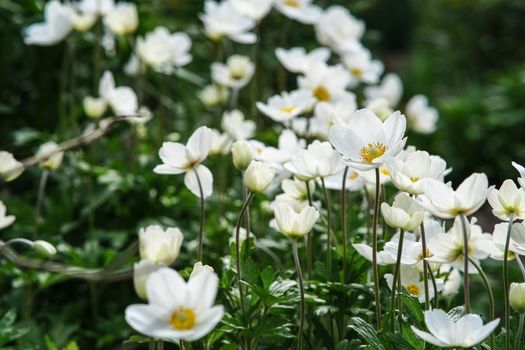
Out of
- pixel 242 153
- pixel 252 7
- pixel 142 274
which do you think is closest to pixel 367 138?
pixel 242 153

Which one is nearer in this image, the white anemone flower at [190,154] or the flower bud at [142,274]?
the flower bud at [142,274]

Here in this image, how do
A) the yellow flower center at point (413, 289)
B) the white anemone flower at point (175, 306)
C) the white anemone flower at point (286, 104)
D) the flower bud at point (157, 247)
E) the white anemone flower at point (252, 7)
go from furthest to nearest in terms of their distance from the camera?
1. the white anemone flower at point (252, 7)
2. the white anemone flower at point (286, 104)
3. the yellow flower center at point (413, 289)
4. the flower bud at point (157, 247)
5. the white anemone flower at point (175, 306)

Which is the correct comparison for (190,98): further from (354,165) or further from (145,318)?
(145,318)

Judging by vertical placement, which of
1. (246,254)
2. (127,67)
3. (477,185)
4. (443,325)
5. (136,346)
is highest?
(477,185)

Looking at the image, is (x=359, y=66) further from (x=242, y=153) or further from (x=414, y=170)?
(x=414, y=170)

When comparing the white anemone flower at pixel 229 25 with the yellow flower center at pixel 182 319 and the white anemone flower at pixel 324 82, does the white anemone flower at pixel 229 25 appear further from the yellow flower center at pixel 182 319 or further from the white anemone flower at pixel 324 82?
Result: the yellow flower center at pixel 182 319

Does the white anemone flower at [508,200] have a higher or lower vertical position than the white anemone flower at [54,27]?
higher

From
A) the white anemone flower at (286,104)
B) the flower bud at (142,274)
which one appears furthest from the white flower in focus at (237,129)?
the flower bud at (142,274)

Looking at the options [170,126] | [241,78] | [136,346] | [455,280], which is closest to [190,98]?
[170,126]
